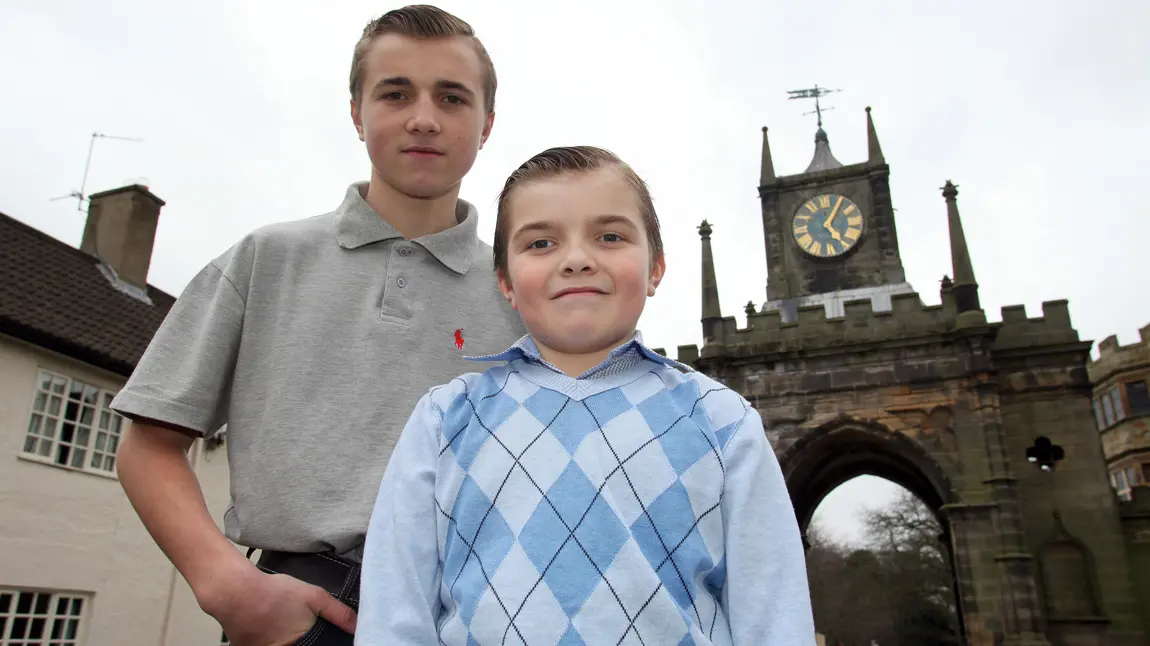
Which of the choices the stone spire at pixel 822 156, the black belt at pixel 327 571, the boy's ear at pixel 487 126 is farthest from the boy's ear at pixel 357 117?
the stone spire at pixel 822 156

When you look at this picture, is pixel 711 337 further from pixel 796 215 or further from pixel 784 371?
pixel 796 215

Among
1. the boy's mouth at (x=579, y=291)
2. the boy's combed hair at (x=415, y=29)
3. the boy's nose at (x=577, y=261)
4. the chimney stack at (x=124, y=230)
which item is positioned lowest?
the boy's mouth at (x=579, y=291)

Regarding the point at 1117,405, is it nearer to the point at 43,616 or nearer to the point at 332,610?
the point at 43,616

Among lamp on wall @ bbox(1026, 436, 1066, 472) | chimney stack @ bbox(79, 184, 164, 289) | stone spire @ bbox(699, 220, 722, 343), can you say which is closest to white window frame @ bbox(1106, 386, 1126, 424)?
lamp on wall @ bbox(1026, 436, 1066, 472)

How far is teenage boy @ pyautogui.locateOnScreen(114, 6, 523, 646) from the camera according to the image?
5.62ft

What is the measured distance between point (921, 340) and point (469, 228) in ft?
56.7

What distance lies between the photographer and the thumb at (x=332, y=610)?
5.48 ft

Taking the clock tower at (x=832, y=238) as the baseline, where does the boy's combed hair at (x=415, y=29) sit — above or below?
below

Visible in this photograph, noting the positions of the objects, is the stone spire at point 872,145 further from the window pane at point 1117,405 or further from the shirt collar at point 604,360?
the shirt collar at point 604,360

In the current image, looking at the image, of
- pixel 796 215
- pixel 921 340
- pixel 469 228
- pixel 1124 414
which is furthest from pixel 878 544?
pixel 469 228

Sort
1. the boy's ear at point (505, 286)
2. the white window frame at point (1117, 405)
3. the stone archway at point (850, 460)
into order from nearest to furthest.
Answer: the boy's ear at point (505, 286) → the stone archway at point (850, 460) → the white window frame at point (1117, 405)

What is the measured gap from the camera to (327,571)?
71.1 inches

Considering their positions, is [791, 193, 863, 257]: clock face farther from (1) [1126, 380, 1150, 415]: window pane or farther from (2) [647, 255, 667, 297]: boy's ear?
(2) [647, 255, 667, 297]: boy's ear

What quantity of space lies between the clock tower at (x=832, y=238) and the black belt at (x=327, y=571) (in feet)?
71.1
